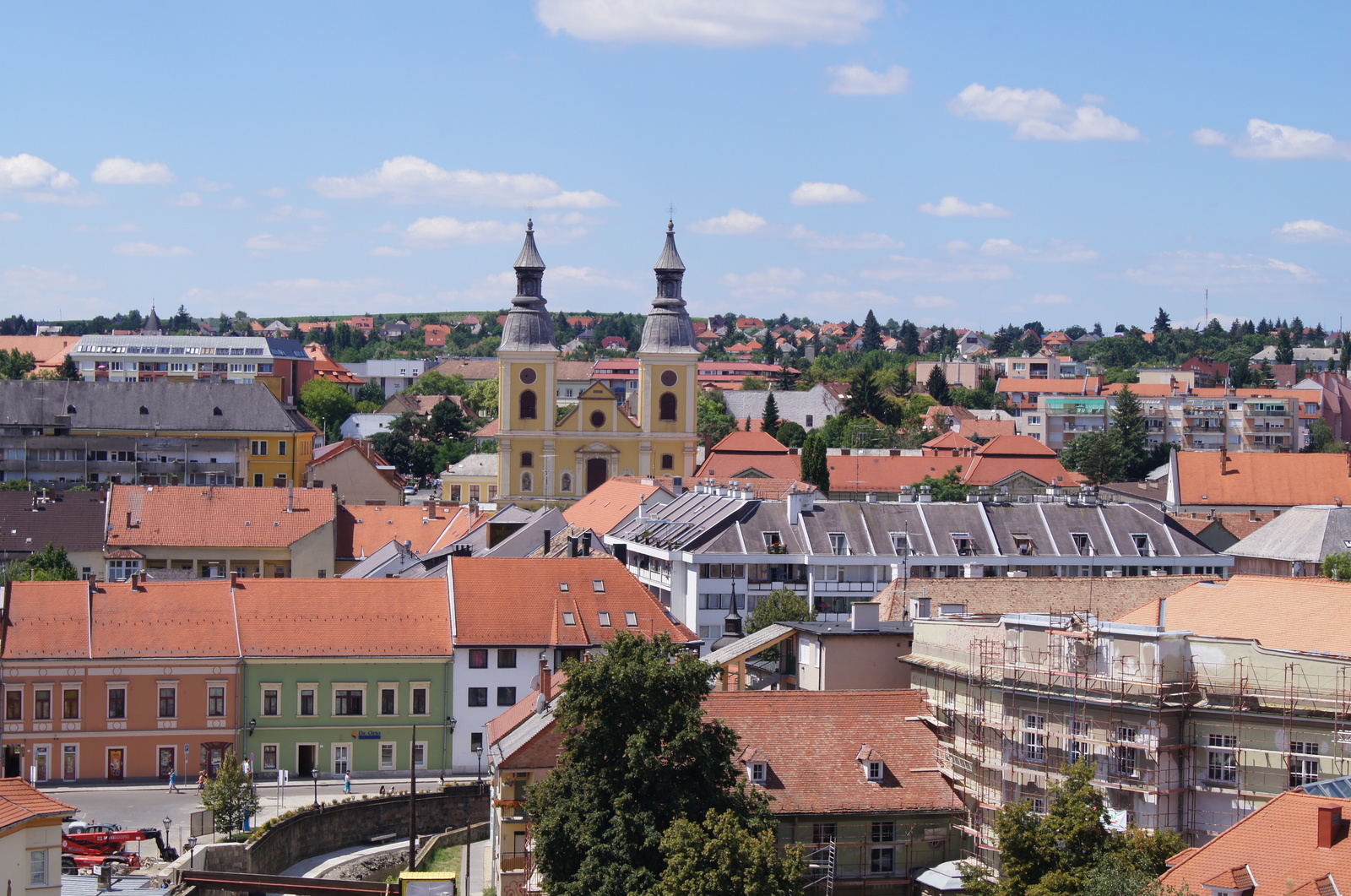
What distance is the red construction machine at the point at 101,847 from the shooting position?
116 ft

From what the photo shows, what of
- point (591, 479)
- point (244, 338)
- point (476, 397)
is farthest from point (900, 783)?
point (476, 397)

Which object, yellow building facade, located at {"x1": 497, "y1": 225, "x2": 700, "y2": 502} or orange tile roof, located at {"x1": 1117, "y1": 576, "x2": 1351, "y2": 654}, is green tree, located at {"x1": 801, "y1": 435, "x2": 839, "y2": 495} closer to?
yellow building facade, located at {"x1": 497, "y1": 225, "x2": 700, "y2": 502}

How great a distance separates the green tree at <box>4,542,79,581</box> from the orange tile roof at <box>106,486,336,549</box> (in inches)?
163

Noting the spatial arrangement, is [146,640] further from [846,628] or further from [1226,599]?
[1226,599]

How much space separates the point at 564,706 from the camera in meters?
29.5

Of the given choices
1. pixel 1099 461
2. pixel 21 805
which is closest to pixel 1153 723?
pixel 21 805

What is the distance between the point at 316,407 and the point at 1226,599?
134m

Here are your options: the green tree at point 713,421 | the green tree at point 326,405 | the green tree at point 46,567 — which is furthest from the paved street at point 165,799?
the green tree at point 326,405

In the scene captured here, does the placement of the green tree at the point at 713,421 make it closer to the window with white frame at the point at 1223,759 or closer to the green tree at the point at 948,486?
the green tree at the point at 948,486

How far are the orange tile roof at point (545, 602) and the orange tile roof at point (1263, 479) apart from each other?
54.2 m

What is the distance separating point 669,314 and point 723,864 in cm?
7107

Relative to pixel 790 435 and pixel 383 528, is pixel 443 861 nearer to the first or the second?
pixel 383 528

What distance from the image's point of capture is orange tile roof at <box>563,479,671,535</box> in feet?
249

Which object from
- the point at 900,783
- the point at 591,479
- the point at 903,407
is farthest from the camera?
the point at 903,407
